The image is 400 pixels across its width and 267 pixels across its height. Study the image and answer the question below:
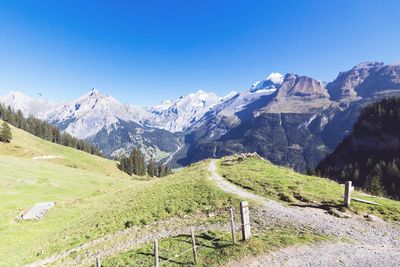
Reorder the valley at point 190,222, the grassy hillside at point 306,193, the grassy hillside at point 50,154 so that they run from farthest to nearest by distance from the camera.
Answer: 1. the grassy hillside at point 50,154
2. the grassy hillside at point 306,193
3. the valley at point 190,222

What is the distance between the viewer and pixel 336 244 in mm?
20516

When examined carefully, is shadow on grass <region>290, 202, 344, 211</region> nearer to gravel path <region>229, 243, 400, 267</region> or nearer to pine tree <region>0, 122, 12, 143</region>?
gravel path <region>229, 243, 400, 267</region>

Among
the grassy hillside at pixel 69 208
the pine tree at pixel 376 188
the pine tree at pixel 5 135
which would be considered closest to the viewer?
the grassy hillside at pixel 69 208

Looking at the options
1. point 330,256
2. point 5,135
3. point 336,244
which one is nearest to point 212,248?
point 330,256

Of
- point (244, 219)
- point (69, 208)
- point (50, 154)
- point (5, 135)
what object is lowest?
point (69, 208)

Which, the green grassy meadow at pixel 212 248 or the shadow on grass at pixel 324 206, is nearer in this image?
the green grassy meadow at pixel 212 248

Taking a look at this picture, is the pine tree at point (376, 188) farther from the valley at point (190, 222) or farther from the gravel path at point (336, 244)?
the gravel path at point (336, 244)

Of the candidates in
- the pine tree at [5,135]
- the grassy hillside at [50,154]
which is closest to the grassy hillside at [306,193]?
the grassy hillside at [50,154]

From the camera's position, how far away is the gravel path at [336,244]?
18172 mm

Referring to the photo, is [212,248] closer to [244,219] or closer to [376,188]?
[244,219]

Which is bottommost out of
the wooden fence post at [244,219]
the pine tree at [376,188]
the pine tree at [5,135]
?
the pine tree at [376,188]

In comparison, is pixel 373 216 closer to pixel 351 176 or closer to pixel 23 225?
pixel 23 225

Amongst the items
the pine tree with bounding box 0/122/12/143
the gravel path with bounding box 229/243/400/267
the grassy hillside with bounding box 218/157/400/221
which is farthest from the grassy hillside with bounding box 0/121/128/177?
the gravel path with bounding box 229/243/400/267

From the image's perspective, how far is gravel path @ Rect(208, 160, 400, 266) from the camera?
59.6 feet
